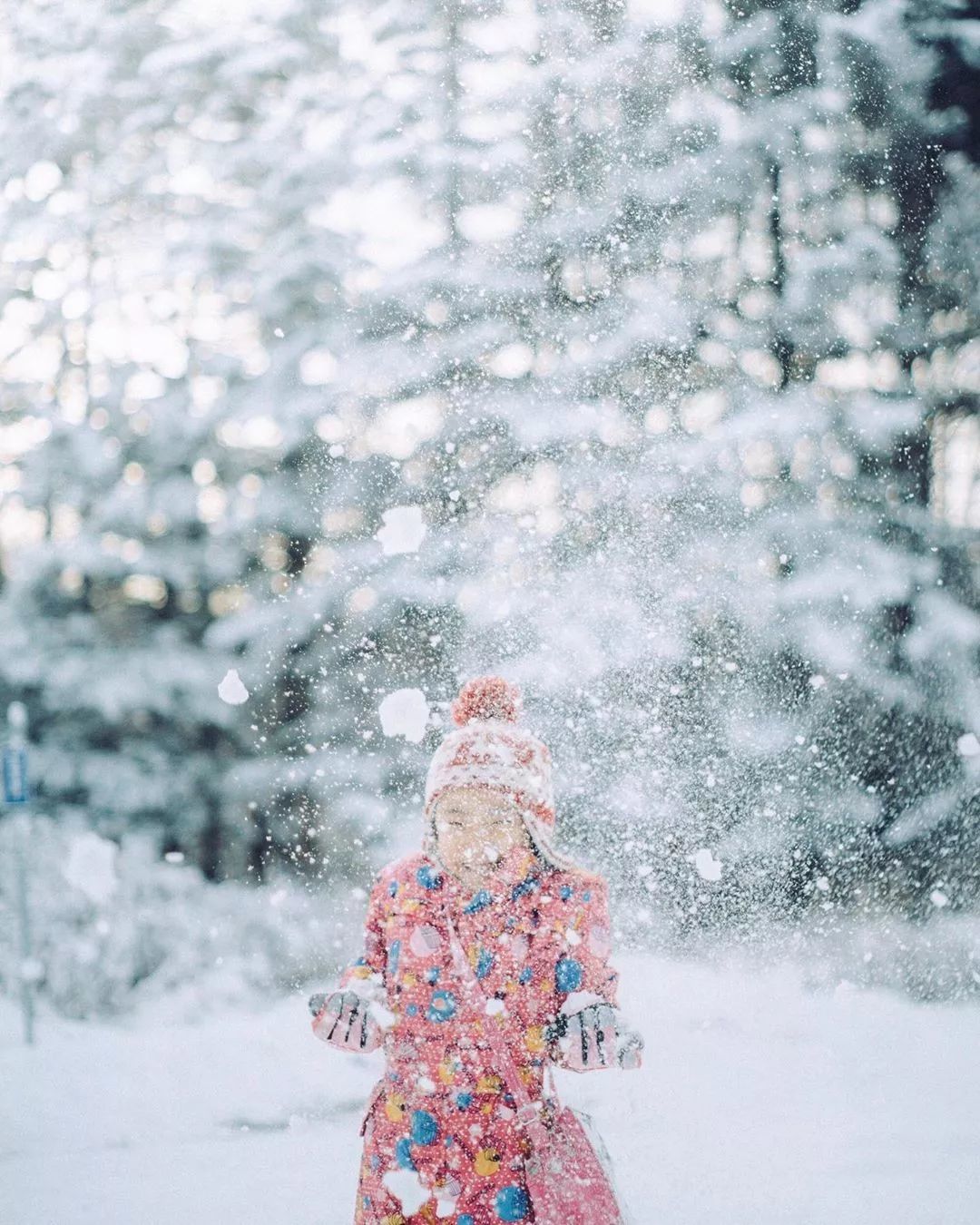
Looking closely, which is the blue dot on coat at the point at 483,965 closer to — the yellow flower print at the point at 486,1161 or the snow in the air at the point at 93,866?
the yellow flower print at the point at 486,1161

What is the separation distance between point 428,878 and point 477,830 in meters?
0.12

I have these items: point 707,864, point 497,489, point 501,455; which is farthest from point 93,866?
point 707,864

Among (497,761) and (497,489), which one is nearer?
(497,761)

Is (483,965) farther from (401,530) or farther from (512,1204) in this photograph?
(401,530)

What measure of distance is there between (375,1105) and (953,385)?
13.3 ft

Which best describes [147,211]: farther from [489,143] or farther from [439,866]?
[439,866]

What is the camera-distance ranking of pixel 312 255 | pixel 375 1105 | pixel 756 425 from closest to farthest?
pixel 375 1105 < pixel 756 425 < pixel 312 255

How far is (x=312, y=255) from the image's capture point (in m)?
4.70

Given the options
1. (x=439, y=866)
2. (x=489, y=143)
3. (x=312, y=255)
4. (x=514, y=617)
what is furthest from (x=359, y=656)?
(x=439, y=866)

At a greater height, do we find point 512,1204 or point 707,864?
point 512,1204

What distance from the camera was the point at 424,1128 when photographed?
1.54 meters

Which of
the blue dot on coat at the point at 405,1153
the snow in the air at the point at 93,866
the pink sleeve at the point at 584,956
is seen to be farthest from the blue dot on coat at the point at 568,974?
the snow in the air at the point at 93,866

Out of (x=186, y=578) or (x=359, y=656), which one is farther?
(x=186, y=578)

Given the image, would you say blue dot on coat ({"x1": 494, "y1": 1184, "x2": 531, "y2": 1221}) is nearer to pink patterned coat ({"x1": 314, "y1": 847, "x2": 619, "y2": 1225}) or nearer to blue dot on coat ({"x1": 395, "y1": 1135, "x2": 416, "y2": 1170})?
pink patterned coat ({"x1": 314, "y1": 847, "x2": 619, "y2": 1225})
